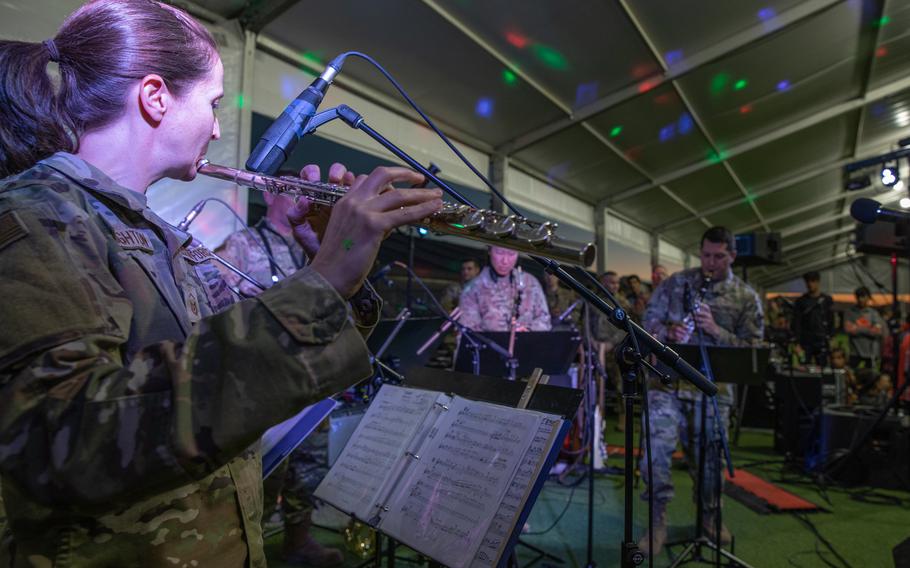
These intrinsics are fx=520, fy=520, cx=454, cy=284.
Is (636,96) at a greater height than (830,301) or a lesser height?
greater

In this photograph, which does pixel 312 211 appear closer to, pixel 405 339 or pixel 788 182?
pixel 405 339

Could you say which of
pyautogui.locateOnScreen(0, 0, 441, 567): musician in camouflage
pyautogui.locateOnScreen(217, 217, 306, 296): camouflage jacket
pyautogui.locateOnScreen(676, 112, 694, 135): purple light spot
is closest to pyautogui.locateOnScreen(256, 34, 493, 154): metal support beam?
pyautogui.locateOnScreen(217, 217, 306, 296): camouflage jacket

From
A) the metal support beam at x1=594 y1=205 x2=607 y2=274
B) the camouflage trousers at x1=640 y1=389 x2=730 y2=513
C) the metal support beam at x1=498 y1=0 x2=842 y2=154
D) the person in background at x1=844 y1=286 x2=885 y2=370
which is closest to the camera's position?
the camouflage trousers at x1=640 y1=389 x2=730 y2=513

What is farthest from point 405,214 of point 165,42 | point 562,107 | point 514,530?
point 562,107

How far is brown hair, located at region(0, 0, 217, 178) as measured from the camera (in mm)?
1086

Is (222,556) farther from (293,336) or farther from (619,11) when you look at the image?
(619,11)

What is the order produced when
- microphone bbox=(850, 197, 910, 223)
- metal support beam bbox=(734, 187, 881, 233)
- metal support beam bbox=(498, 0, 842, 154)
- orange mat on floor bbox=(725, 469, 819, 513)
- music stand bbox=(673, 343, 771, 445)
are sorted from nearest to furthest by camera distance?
microphone bbox=(850, 197, 910, 223) → music stand bbox=(673, 343, 771, 445) → orange mat on floor bbox=(725, 469, 819, 513) → metal support beam bbox=(498, 0, 842, 154) → metal support beam bbox=(734, 187, 881, 233)

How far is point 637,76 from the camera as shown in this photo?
743 cm

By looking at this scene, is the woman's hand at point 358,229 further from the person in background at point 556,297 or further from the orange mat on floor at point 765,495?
the person in background at point 556,297

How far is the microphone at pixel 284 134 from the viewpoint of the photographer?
1461mm

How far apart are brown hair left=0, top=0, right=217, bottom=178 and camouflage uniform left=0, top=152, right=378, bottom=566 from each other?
0.19 metres

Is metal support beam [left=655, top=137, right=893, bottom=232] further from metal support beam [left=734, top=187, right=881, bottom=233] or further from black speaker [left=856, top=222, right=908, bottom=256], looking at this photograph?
black speaker [left=856, top=222, right=908, bottom=256]

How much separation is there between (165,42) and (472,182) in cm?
Result: 731

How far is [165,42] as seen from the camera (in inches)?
44.9
